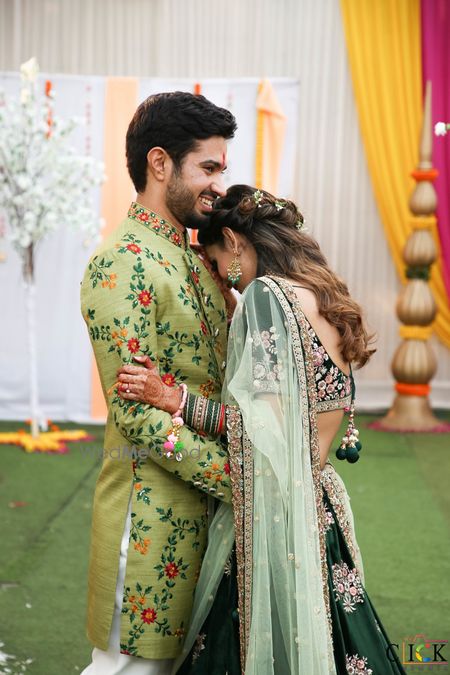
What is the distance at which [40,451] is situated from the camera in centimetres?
538

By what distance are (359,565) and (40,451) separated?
355 centimetres

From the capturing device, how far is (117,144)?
19.4 feet

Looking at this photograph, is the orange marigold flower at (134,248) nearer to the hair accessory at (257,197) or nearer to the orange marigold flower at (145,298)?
the orange marigold flower at (145,298)

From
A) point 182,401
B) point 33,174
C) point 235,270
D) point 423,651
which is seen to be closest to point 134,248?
point 235,270

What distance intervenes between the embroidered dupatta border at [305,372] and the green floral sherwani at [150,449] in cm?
19

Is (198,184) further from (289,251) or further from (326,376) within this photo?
(326,376)

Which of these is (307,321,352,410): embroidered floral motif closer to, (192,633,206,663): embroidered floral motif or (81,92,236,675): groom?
(81,92,236,675): groom

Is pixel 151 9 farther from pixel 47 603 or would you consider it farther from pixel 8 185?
pixel 47 603

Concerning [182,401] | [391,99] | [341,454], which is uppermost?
[391,99]

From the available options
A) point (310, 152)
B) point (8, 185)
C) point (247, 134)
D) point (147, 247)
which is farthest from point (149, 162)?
point (310, 152)

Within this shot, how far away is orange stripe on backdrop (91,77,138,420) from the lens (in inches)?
231

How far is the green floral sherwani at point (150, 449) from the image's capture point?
1.89 metres

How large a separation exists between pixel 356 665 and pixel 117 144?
14.7ft

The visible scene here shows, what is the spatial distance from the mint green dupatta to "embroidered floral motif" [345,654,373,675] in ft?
0.31
